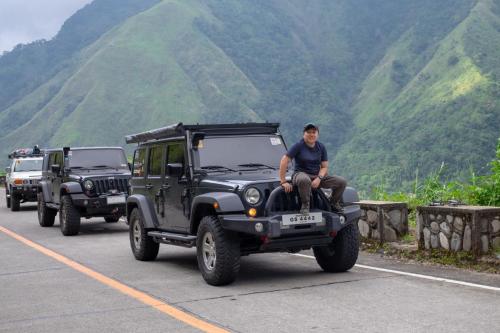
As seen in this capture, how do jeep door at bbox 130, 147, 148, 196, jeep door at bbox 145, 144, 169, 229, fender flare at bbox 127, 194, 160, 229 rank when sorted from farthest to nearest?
jeep door at bbox 130, 147, 148, 196 < fender flare at bbox 127, 194, 160, 229 < jeep door at bbox 145, 144, 169, 229

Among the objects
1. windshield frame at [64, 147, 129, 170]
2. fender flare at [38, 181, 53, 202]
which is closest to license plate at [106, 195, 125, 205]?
windshield frame at [64, 147, 129, 170]

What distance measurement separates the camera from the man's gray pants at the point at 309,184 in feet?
25.8

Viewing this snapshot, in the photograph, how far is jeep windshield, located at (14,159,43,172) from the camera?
79.5 ft

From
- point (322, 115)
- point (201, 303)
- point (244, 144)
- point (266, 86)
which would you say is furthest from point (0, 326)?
point (266, 86)

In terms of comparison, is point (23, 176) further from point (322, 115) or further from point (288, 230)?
point (322, 115)

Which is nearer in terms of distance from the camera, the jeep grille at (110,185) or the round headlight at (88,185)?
the round headlight at (88,185)

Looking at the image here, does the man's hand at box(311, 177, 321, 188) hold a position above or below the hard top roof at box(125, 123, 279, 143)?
below

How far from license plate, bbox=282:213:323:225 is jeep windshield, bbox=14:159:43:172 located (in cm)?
1827

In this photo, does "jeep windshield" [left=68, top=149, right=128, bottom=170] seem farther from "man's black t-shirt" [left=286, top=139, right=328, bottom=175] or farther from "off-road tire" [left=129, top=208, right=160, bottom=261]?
"man's black t-shirt" [left=286, top=139, right=328, bottom=175]

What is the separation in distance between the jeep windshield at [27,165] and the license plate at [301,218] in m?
18.3

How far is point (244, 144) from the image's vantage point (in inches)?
365

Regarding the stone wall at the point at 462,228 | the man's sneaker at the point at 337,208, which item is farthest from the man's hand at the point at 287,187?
the stone wall at the point at 462,228

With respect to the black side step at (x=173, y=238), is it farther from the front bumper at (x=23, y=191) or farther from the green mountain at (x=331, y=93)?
the green mountain at (x=331, y=93)

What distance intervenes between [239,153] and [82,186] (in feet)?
21.9
